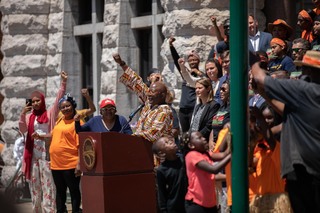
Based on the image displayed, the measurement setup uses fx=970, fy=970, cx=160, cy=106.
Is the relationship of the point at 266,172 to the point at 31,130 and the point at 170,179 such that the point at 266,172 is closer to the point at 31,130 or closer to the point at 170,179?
the point at 170,179

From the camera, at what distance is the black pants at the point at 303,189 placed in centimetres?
719

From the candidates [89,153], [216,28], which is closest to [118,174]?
[89,153]

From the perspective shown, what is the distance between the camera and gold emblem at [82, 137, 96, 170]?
10.8m

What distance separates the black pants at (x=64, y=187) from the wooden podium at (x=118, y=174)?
1.91 metres

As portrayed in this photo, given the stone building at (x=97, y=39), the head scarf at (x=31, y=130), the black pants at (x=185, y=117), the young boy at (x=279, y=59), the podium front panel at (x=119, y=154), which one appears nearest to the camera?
the podium front panel at (x=119, y=154)

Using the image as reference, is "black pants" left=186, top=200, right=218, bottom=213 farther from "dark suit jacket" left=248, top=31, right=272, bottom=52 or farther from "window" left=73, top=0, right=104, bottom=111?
"window" left=73, top=0, right=104, bottom=111

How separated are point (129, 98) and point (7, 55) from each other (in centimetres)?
394

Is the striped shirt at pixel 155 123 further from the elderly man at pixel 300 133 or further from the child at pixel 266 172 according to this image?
the elderly man at pixel 300 133

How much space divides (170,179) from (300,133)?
98.3 inches

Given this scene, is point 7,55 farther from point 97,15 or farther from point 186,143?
point 186,143

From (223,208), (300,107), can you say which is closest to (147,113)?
(223,208)

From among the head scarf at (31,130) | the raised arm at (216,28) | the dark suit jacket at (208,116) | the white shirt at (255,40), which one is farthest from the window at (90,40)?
the dark suit jacket at (208,116)

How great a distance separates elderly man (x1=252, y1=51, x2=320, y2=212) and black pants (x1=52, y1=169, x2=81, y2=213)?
604 centimetres

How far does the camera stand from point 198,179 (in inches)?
348
